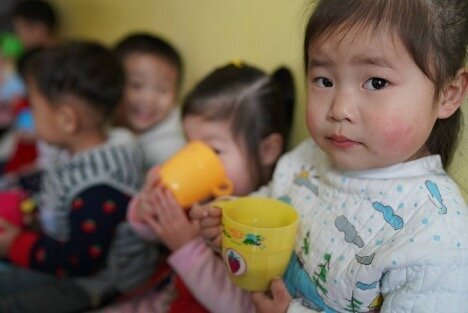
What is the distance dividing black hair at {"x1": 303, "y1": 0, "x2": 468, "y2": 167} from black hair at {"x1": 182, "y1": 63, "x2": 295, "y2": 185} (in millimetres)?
341

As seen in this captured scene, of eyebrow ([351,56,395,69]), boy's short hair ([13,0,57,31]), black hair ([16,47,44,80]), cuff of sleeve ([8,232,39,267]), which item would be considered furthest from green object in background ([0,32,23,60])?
eyebrow ([351,56,395,69])

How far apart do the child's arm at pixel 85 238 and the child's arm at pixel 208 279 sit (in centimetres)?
31

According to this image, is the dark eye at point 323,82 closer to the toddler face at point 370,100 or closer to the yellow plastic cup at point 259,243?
the toddler face at point 370,100

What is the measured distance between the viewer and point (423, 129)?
602 millimetres

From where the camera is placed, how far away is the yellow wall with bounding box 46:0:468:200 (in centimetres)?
85

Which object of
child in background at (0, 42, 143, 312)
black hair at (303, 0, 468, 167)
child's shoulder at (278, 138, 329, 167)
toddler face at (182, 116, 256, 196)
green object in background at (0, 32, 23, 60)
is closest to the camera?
black hair at (303, 0, 468, 167)

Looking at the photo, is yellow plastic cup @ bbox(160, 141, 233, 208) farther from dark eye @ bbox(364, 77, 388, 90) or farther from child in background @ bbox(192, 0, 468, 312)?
dark eye @ bbox(364, 77, 388, 90)

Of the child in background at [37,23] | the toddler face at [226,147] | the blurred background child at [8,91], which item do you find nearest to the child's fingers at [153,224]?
the toddler face at [226,147]

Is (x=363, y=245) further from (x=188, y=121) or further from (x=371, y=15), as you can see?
(x=188, y=121)

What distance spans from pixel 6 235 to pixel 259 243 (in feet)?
2.85

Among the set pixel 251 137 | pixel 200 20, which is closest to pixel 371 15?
pixel 251 137

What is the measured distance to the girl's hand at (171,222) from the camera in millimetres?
860

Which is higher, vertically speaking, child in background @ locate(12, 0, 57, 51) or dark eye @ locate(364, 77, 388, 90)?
dark eye @ locate(364, 77, 388, 90)

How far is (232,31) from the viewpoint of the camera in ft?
3.30
